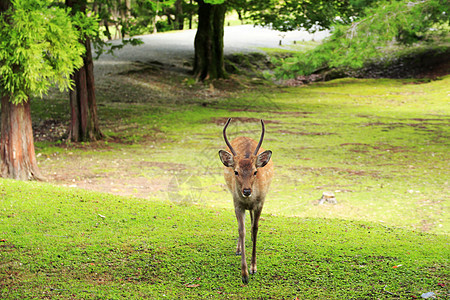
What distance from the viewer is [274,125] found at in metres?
19.0

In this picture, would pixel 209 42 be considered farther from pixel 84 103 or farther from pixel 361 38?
pixel 361 38

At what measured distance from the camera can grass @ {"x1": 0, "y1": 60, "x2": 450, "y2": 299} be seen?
4.84m

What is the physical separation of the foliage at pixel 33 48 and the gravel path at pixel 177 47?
13.9m

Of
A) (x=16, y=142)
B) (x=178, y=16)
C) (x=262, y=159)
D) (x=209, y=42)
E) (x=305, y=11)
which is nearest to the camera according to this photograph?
(x=262, y=159)

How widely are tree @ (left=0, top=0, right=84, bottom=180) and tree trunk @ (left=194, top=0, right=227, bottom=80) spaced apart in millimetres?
17824

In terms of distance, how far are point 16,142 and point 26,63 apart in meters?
2.09

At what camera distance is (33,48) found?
9.51 meters

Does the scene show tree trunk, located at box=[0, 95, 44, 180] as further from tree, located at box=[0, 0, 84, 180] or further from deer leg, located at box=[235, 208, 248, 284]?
deer leg, located at box=[235, 208, 248, 284]

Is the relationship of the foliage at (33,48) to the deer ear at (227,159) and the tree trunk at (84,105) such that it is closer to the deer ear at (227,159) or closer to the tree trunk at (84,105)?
the tree trunk at (84,105)

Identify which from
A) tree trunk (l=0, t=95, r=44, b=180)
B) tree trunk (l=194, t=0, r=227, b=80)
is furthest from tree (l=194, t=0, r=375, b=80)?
tree trunk (l=0, t=95, r=44, b=180)

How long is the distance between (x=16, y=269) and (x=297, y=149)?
10941mm

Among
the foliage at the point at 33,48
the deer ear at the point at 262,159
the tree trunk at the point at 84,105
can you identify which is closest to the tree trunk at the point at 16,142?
the foliage at the point at 33,48

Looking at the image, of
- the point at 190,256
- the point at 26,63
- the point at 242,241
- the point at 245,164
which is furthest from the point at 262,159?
the point at 26,63

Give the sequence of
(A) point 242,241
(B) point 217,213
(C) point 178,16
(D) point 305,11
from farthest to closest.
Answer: (C) point 178,16
(D) point 305,11
(B) point 217,213
(A) point 242,241
